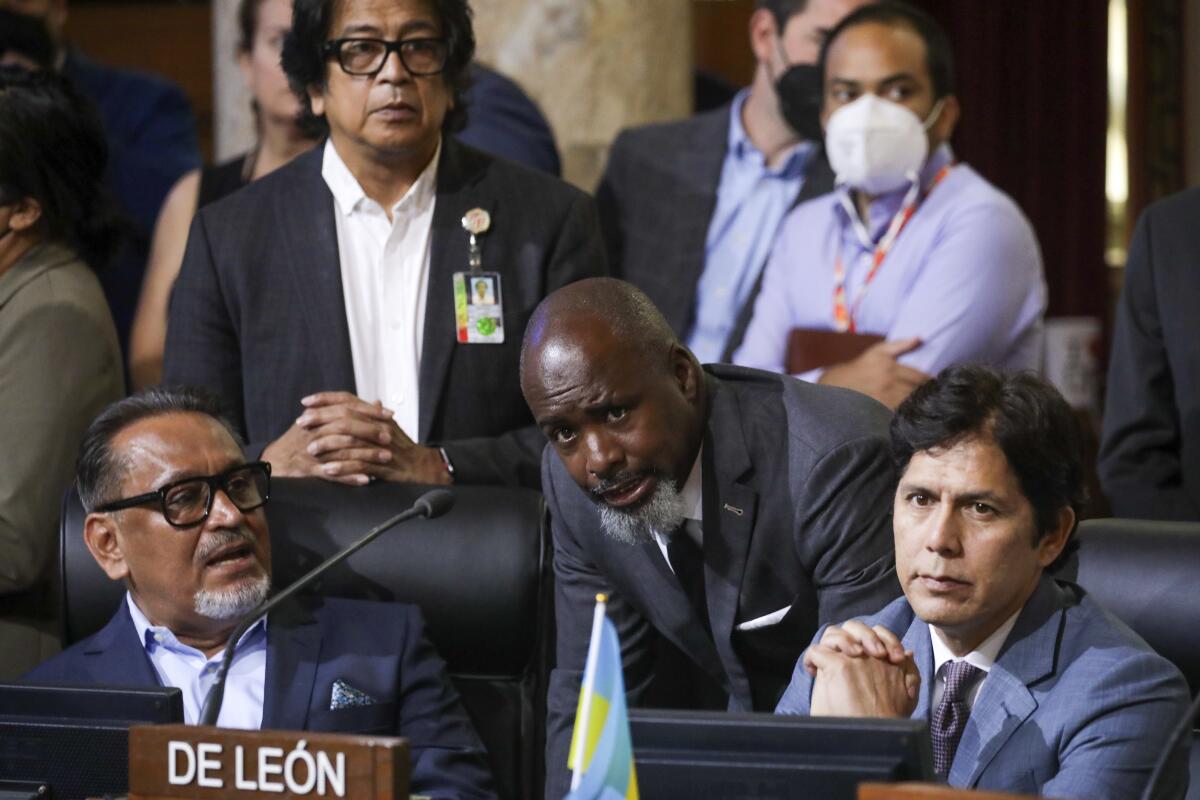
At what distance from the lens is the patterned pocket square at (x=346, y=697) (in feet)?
8.21

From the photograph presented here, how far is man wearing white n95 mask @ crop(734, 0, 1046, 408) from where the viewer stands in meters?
3.16

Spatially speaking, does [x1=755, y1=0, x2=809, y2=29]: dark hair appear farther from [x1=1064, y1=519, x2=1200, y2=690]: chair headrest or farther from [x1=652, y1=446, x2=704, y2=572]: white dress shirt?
[x1=1064, y1=519, x2=1200, y2=690]: chair headrest

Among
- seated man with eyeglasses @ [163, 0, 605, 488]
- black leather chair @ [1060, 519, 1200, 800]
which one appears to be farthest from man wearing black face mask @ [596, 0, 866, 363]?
black leather chair @ [1060, 519, 1200, 800]

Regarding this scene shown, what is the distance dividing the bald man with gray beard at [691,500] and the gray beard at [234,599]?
42 cm

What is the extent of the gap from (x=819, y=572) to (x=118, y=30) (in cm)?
568

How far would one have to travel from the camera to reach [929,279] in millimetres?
3191

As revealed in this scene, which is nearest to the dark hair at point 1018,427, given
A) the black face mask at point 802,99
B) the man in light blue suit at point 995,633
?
the man in light blue suit at point 995,633

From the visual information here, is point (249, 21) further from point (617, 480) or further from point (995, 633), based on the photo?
point (995, 633)

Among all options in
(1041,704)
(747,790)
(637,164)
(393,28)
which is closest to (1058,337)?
(637,164)

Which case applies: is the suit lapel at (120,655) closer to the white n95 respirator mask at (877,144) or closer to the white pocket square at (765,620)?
the white pocket square at (765,620)

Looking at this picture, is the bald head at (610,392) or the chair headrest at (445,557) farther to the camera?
the chair headrest at (445,557)

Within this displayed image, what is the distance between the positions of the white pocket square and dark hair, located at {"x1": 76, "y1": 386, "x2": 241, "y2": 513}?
84cm

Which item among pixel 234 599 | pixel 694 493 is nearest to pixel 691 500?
pixel 694 493

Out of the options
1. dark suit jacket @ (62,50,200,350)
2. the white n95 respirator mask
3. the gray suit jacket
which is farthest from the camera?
dark suit jacket @ (62,50,200,350)
